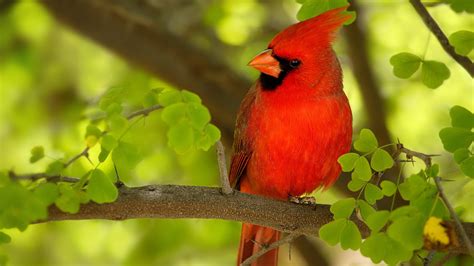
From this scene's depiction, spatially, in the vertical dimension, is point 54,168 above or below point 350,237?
above

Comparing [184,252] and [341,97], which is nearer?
[341,97]

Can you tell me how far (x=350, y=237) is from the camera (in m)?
1.94

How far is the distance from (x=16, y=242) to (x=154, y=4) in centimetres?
131

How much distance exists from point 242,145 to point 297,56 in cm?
34

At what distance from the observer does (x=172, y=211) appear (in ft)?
6.58

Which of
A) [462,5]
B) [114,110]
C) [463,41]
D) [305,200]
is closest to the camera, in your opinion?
[114,110]

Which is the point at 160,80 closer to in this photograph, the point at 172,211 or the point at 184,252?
the point at 184,252

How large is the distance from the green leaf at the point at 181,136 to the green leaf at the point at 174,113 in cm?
1

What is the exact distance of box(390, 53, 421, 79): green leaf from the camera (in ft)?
6.86

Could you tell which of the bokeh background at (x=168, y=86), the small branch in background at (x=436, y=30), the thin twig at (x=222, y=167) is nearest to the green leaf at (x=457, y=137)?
the small branch in background at (x=436, y=30)

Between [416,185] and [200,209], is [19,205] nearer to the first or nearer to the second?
[200,209]

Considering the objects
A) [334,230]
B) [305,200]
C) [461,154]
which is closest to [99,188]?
[334,230]

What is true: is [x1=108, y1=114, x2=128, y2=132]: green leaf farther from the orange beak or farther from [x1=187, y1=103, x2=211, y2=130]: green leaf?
the orange beak

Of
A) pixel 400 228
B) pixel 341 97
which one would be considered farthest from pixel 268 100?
pixel 400 228
